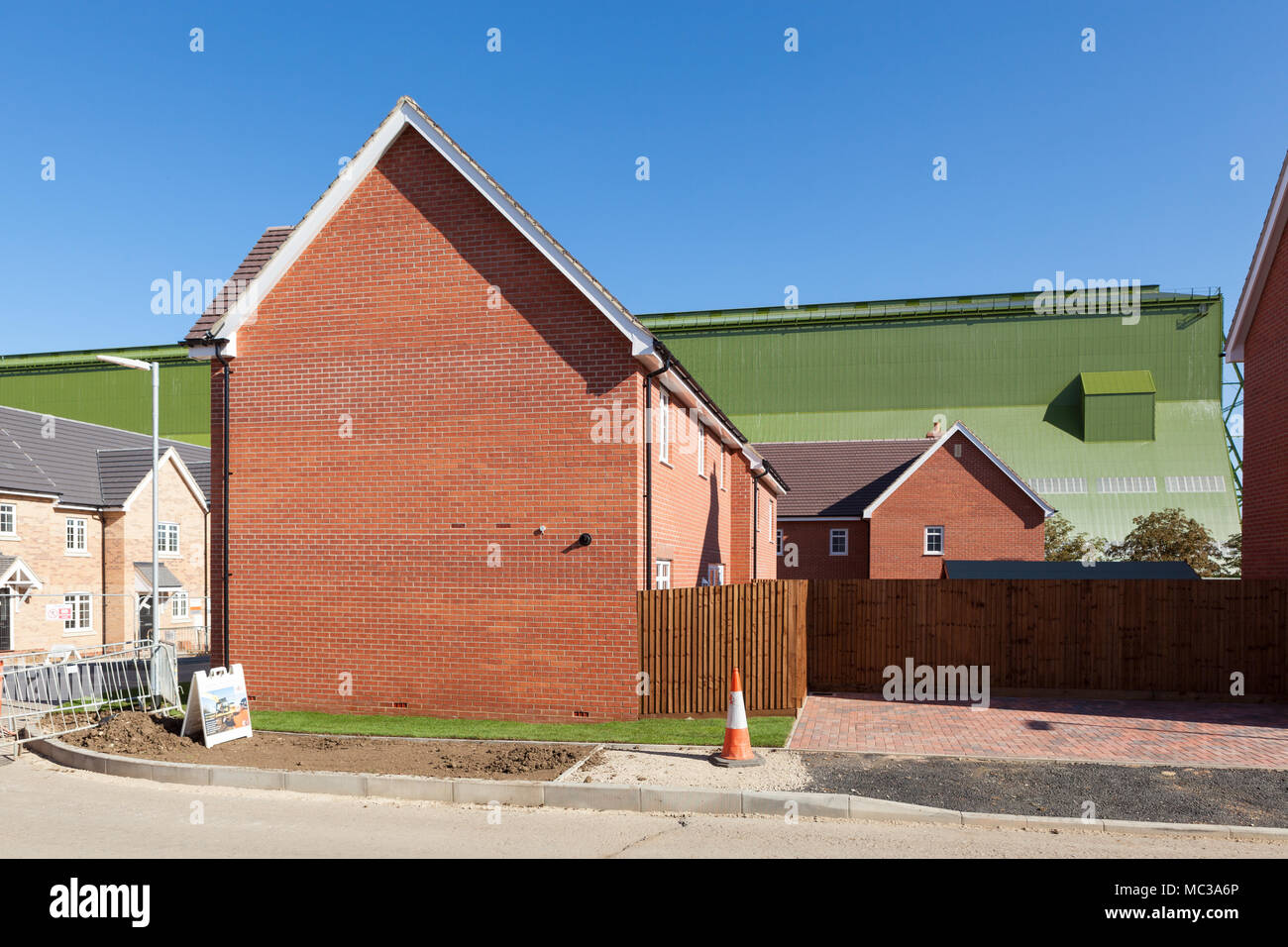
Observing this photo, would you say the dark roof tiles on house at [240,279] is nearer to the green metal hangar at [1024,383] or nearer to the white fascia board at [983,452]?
the white fascia board at [983,452]

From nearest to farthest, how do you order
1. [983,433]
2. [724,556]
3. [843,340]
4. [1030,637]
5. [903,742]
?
[903,742]
[1030,637]
[724,556]
[983,433]
[843,340]

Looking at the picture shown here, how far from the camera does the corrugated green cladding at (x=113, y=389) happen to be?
61.8 meters

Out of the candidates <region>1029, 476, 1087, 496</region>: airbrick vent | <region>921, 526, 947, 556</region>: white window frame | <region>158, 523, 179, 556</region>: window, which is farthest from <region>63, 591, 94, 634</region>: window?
<region>1029, 476, 1087, 496</region>: airbrick vent

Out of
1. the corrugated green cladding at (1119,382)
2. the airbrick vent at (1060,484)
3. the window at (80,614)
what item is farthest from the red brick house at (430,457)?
the corrugated green cladding at (1119,382)

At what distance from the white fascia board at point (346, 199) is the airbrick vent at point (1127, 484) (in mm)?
39925

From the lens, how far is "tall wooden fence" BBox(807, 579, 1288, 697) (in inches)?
613

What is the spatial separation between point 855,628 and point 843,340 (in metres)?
39.9

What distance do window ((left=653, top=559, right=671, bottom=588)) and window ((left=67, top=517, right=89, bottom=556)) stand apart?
1067 inches

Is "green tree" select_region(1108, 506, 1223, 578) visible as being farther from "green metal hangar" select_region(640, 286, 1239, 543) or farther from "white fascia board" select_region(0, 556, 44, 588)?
"white fascia board" select_region(0, 556, 44, 588)

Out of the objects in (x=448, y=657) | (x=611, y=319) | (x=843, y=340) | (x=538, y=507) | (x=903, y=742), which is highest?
(x=843, y=340)

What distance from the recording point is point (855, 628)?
679 inches

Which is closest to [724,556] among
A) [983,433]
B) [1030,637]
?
[1030,637]
